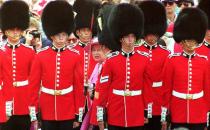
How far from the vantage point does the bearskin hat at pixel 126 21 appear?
5.80 metres

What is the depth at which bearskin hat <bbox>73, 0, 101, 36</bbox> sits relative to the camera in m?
6.73

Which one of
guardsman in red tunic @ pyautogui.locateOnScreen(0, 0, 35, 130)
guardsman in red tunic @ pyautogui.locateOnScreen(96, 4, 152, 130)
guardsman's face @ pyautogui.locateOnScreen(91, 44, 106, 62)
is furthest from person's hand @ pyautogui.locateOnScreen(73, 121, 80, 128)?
guardsman's face @ pyautogui.locateOnScreen(91, 44, 106, 62)

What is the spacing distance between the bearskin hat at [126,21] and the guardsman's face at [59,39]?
0.47 metres

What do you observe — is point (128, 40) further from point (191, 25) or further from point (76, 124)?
point (76, 124)

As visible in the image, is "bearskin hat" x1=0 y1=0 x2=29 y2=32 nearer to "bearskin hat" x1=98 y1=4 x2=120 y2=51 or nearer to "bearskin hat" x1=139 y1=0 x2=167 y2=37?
"bearskin hat" x1=98 y1=4 x2=120 y2=51

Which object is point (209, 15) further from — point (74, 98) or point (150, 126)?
point (74, 98)

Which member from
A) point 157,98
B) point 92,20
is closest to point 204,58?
point 157,98

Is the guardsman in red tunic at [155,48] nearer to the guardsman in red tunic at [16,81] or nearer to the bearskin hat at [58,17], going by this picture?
the bearskin hat at [58,17]

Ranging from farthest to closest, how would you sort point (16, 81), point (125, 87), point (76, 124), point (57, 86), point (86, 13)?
point (86, 13) < point (16, 81) < point (76, 124) < point (57, 86) < point (125, 87)

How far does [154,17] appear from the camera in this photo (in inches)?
253

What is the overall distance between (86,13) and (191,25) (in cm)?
150

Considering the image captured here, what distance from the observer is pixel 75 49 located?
6441mm

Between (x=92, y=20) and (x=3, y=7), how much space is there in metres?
0.95

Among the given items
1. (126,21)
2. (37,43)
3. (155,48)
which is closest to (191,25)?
(155,48)
